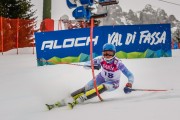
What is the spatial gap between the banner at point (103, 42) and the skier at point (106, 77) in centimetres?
430

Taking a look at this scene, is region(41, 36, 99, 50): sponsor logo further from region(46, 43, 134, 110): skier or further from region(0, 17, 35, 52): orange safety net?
region(0, 17, 35, 52): orange safety net

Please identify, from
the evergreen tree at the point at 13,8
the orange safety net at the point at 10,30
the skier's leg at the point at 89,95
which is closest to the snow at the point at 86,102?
the skier's leg at the point at 89,95

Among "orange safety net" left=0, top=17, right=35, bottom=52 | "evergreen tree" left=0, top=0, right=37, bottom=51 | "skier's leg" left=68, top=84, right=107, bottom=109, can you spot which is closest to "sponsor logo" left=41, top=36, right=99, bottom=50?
"skier's leg" left=68, top=84, right=107, bottom=109

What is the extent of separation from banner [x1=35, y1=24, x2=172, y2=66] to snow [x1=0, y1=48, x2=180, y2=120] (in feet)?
1.33

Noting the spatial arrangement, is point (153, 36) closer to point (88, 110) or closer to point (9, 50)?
point (88, 110)

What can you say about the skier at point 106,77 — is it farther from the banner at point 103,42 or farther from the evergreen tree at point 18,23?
the evergreen tree at point 18,23

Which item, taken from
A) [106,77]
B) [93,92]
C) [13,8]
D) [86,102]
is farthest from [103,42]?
[13,8]

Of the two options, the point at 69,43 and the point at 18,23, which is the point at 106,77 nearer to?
the point at 69,43

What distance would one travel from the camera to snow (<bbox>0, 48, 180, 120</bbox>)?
15.8ft

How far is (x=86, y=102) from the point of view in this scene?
6.41m

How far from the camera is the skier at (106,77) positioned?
6230mm

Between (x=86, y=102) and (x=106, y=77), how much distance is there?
0.60 metres

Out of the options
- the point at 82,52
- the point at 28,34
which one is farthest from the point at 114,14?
the point at 82,52

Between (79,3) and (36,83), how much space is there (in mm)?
5694
